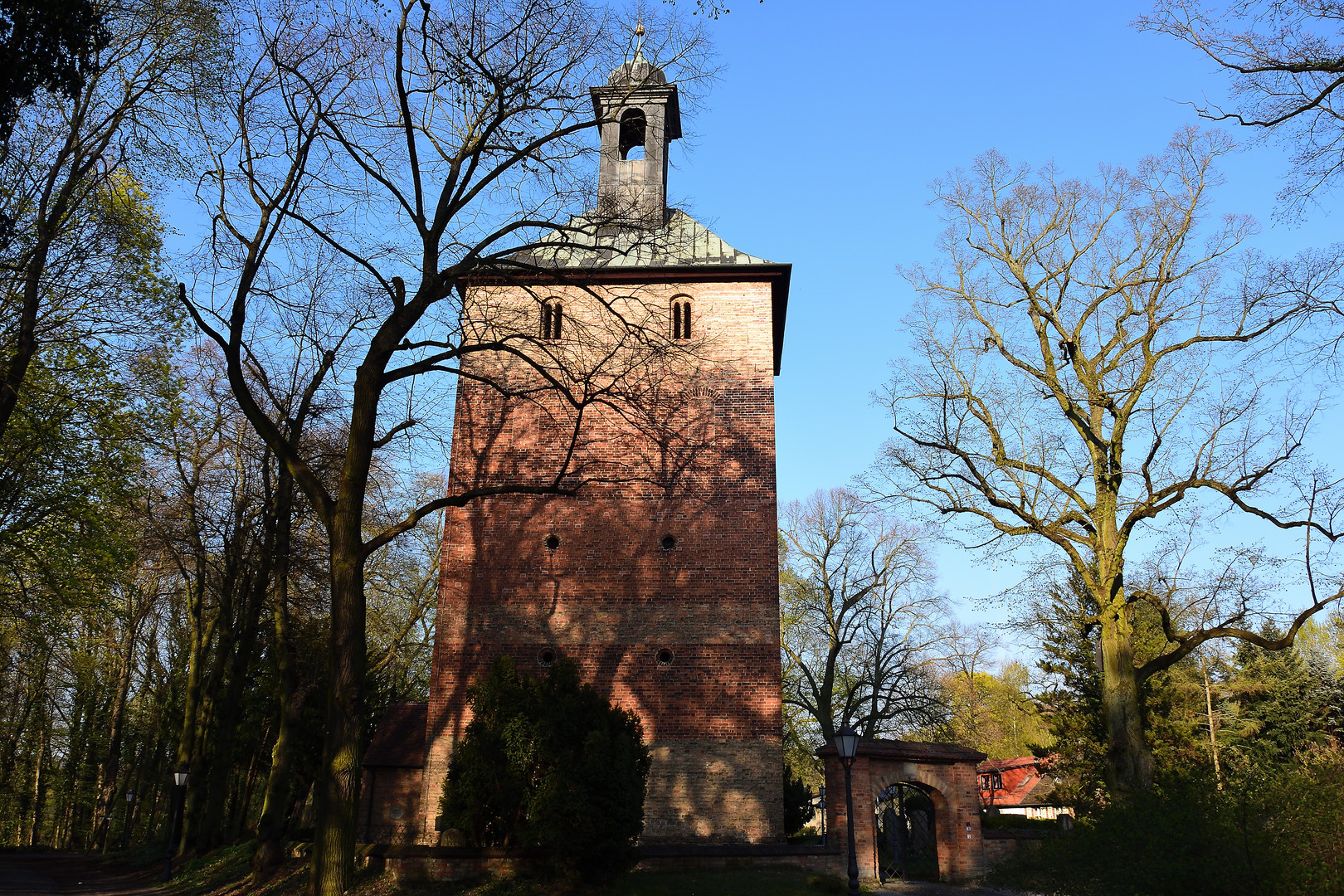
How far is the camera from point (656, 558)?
55.6ft

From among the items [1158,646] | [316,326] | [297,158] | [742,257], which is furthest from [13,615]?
[1158,646]

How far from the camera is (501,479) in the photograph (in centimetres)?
1772

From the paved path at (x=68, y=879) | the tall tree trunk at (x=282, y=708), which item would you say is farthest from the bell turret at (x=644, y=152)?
the paved path at (x=68, y=879)

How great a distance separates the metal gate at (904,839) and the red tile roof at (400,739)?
8.72 meters

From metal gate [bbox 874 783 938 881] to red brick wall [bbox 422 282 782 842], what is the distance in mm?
3578

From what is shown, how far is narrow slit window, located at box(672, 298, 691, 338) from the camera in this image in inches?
728

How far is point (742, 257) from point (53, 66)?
12.7 m

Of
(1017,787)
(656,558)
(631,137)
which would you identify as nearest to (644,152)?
(631,137)

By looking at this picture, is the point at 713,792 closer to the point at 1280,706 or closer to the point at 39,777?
the point at 1280,706

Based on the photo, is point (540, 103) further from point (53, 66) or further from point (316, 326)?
point (316, 326)

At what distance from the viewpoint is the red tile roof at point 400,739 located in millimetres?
17906

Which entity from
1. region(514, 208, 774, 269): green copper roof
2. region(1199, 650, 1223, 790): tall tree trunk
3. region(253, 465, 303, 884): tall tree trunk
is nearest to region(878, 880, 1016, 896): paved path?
region(253, 465, 303, 884): tall tree trunk

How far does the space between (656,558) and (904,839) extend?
800cm

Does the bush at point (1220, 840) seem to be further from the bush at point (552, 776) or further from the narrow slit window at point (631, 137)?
the narrow slit window at point (631, 137)
